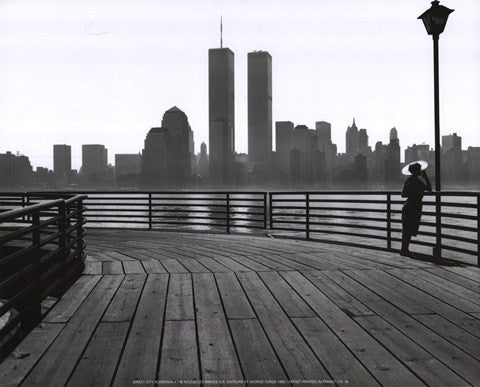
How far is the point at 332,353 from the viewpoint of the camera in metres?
3.46

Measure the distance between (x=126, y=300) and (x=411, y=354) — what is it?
296cm

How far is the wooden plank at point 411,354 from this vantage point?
9.80 ft

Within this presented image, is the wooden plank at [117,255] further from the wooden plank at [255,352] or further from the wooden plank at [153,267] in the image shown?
the wooden plank at [255,352]

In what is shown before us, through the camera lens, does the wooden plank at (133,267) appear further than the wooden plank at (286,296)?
Yes

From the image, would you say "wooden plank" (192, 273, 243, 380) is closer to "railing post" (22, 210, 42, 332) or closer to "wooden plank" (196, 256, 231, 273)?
"wooden plank" (196, 256, 231, 273)

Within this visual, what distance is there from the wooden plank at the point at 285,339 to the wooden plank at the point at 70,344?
150 centimetres

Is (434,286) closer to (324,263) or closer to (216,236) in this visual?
(324,263)

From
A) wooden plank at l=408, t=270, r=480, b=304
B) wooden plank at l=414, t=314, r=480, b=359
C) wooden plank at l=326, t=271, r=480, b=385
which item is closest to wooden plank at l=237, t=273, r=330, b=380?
wooden plank at l=326, t=271, r=480, b=385

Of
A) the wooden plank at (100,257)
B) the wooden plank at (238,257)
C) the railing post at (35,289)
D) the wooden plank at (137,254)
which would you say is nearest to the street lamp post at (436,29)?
the wooden plank at (238,257)

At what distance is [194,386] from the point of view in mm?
2908

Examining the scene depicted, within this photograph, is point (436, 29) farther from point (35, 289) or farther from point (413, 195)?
point (35, 289)

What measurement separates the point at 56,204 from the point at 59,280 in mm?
835

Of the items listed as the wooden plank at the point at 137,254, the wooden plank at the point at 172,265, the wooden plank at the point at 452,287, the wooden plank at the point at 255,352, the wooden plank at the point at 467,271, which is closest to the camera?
the wooden plank at the point at 255,352

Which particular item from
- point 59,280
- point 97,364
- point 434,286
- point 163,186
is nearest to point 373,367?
point 97,364
